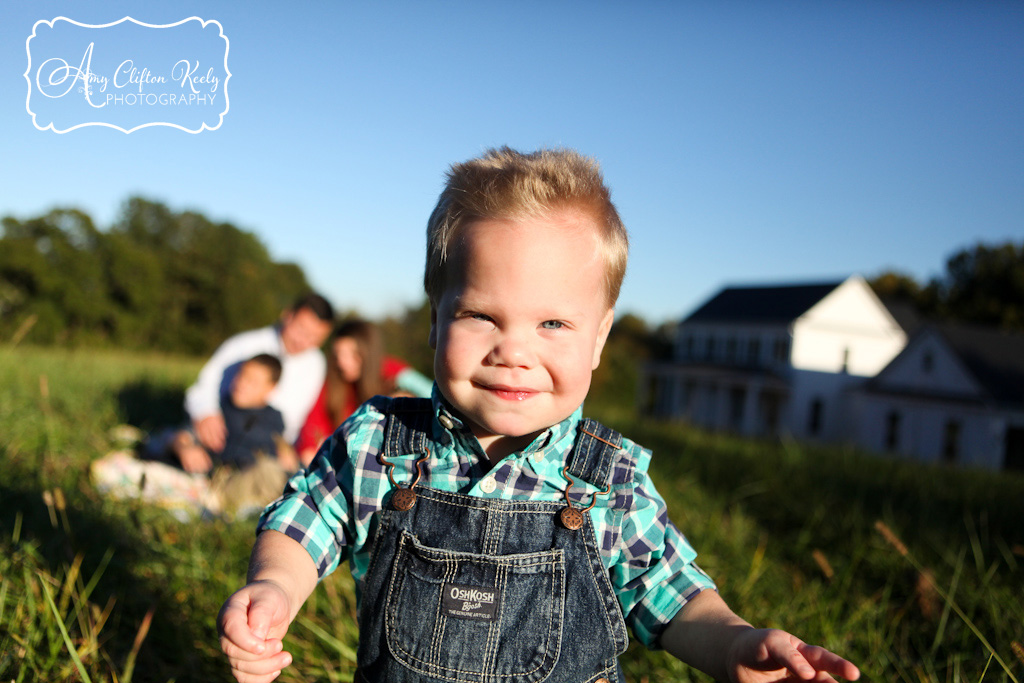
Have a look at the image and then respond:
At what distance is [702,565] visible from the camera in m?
3.06

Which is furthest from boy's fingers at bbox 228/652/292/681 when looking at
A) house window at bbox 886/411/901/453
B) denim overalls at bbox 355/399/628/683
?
house window at bbox 886/411/901/453

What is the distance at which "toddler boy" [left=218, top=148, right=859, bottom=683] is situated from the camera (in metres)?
1.35

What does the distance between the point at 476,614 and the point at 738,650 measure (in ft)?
1.62

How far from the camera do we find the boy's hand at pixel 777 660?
1.16 m

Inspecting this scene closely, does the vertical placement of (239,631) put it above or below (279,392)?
above

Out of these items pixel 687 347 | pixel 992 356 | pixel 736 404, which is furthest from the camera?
pixel 687 347

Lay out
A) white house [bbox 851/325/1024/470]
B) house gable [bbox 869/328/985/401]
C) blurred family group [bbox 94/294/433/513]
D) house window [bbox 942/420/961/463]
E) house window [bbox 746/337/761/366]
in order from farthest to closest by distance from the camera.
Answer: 1. house window [bbox 746/337/761/366]
2. house gable [bbox 869/328/985/401]
3. house window [bbox 942/420/961/463]
4. white house [bbox 851/325/1024/470]
5. blurred family group [bbox 94/294/433/513]

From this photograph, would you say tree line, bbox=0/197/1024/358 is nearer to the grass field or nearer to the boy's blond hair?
the grass field

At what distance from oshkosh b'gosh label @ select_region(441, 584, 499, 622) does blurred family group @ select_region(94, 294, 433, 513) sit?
3292 mm

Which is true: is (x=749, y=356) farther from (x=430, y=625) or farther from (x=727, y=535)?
(x=430, y=625)

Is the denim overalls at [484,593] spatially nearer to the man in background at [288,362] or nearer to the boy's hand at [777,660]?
the boy's hand at [777,660]

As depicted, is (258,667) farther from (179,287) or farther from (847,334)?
(847,334)

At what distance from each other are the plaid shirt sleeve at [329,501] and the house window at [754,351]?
3278 cm

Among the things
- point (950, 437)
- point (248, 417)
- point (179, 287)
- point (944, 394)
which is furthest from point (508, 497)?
point (179, 287)
